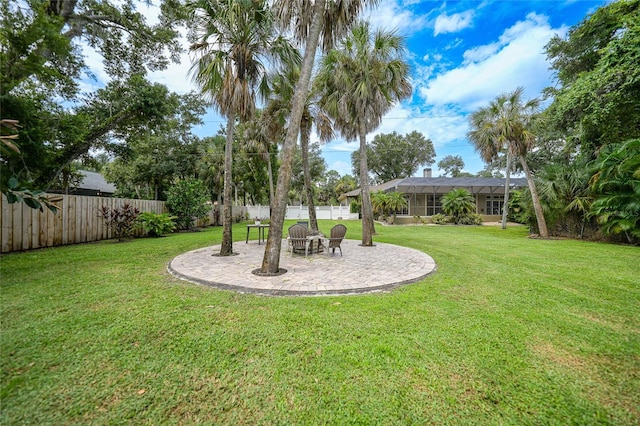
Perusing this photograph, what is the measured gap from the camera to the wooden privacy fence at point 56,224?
700cm

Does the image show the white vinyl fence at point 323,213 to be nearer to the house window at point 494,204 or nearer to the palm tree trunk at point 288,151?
the house window at point 494,204

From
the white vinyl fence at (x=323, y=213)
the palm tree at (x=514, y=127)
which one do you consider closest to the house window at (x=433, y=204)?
the white vinyl fence at (x=323, y=213)

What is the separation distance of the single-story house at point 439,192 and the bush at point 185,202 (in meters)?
15.9

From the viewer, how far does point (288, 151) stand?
4961 millimetres

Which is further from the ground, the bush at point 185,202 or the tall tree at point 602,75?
the tall tree at point 602,75

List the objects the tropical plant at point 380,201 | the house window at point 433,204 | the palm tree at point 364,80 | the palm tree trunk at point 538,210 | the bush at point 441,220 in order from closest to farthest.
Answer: the palm tree at point 364,80 < the palm tree trunk at point 538,210 < the tropical plant at point 380,201 < the bush at point 441,220 < the house window at point 433,204

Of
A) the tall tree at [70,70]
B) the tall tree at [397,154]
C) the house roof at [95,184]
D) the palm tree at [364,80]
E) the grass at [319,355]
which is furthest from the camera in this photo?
the tall tree at [397,154]

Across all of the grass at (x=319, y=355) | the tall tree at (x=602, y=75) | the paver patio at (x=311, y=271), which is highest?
the tall tree at (x=602, y=75)

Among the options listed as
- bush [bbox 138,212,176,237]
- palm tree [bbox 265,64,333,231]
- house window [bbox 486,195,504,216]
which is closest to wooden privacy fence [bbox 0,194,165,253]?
bush [bbox 138,212,176,237]

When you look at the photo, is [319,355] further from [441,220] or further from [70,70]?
[441,220]

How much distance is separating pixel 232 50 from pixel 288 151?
3.94 meters

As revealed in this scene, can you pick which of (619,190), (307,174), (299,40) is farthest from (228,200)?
(619,190)

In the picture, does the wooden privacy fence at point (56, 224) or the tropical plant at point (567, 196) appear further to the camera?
the tropical plant at point (567, 196)

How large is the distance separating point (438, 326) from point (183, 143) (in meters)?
21.8
